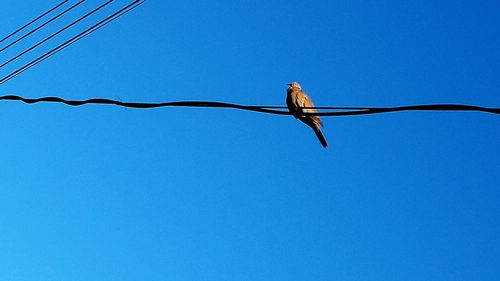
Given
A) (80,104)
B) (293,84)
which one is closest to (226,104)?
(80,104)

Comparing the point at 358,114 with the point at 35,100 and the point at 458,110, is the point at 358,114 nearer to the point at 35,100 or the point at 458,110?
the point at 458,110

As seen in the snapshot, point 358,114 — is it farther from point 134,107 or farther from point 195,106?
point 134,107

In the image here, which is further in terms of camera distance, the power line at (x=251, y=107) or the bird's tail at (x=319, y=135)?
the bird's tail at (x=319, y=135)

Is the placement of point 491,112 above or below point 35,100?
below

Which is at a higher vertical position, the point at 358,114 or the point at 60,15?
the point at 60,15

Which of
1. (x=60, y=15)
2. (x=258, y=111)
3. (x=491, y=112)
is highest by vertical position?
(x=60, y=15)

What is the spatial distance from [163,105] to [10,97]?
6.18 ft

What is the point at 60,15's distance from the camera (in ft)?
19.3

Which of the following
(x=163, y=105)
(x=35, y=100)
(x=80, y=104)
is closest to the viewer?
(x=163, y=105)

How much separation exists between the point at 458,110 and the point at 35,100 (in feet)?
12.2

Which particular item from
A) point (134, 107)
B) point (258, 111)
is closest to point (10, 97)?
point (134, 107)

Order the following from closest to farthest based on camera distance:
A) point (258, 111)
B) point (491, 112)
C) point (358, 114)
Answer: point (491, 112)
point (358, 114)
point (258, 111)

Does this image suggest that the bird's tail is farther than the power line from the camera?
Yes

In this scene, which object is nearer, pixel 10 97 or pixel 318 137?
pixel 10 97
